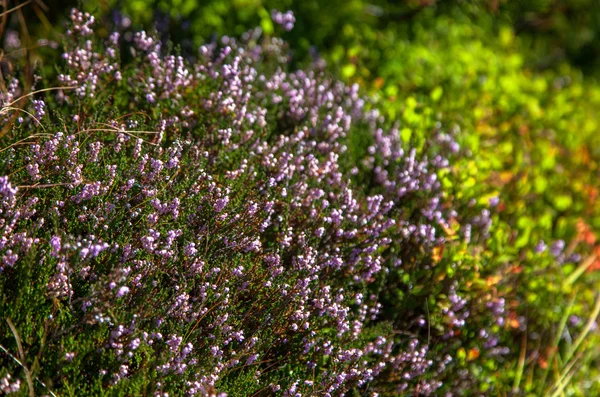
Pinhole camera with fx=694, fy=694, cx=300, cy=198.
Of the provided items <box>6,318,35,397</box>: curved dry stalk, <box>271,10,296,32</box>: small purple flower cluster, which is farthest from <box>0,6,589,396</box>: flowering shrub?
<box>271,10,296,32</box>: small purple flower cluster

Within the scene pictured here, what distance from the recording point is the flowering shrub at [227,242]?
244 cm

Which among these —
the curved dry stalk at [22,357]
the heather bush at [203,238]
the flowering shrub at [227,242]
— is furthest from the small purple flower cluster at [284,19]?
the curved dry stalk at [22,357]

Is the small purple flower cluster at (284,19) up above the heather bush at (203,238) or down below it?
above

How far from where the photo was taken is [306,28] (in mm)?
4977

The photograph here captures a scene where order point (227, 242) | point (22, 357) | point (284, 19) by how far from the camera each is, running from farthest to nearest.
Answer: point (284, 19)
point (227, 242)
point (22, 357)

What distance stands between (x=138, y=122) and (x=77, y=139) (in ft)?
0.94

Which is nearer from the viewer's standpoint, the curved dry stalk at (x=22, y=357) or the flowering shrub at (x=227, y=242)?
the curved dry stalk at (x=22, y=357)

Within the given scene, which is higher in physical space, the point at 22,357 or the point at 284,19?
the point at 284,19

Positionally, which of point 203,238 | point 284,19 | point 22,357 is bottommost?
point 22,357

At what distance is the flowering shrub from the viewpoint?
2.44 m

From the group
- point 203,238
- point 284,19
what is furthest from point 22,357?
point 284,19

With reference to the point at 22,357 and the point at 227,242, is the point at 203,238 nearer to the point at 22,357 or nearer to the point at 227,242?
the point at 227,242

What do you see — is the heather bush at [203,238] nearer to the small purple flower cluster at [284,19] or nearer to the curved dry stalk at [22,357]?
the curved dry stalk at [22,357]

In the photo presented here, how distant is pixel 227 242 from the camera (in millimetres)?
2818
